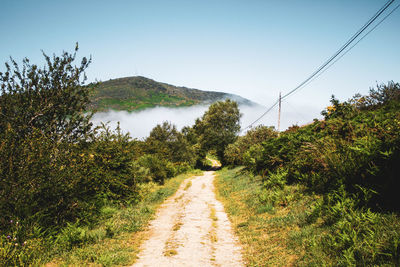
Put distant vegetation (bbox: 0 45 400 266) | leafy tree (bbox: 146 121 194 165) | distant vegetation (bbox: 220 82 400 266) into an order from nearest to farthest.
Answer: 1. distant vegetation (bbox: 220 82 400 266)
2. distant vegetation (bbox: 0 45 400 266)
3. leafy tree (bbox: 146 121 194 165)

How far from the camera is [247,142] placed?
2628 centimetres

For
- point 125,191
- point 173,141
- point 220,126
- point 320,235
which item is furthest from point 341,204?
point 220,126

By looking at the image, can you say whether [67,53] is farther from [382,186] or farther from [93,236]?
[382,186]

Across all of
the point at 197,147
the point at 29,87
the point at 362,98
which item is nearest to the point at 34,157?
the point at 29,87

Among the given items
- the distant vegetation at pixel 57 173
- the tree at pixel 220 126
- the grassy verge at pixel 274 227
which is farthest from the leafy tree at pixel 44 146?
the tree at pixel 220 126

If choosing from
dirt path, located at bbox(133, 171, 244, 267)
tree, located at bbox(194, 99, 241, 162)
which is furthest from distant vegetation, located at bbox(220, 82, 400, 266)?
tree, located at bbox(194, 99, 241, 162)

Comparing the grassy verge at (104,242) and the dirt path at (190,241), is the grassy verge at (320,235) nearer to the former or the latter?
the dirt path at (190,241)

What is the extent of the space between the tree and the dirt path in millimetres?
35673

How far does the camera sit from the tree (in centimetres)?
4469

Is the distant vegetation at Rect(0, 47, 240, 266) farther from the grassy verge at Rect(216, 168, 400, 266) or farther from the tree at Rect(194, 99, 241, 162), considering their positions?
the tree at Rect(194, 99, 241, 162)

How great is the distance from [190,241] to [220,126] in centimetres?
4167

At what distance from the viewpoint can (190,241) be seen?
5.75m

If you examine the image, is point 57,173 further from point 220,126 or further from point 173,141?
point 220,126

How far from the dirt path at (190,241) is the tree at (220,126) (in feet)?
117
